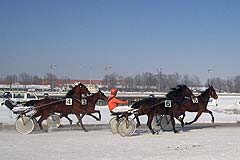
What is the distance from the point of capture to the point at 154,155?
10680mm

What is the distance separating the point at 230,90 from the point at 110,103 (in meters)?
112

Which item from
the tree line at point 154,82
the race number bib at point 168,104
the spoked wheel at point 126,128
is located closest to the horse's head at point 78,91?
the spoked wheel at point 126,128

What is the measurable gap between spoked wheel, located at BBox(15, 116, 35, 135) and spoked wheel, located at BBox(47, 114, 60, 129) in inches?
69.8

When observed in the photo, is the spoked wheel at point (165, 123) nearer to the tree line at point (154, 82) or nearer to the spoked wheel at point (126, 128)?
the spoked wheel at point (126, 128)

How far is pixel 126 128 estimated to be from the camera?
50.4 feet

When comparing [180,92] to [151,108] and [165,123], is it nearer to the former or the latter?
[165,123]

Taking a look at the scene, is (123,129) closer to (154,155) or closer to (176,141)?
(176,141)

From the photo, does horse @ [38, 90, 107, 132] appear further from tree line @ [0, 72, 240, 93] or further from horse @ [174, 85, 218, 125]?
tree line @ [0, 72, 240, 93]

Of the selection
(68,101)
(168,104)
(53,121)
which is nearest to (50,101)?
(68,101)

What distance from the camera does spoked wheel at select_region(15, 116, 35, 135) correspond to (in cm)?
1608

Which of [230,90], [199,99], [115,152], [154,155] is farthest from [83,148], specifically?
[230,90]

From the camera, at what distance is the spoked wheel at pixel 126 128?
603 inches

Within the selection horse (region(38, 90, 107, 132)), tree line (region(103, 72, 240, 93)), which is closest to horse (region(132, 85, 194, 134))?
horse (region(38, 90, 107, 132))

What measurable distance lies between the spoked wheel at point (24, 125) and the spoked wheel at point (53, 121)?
69.8 inches
